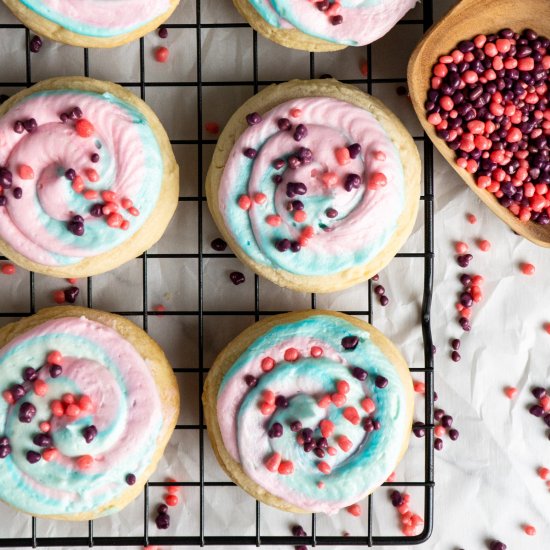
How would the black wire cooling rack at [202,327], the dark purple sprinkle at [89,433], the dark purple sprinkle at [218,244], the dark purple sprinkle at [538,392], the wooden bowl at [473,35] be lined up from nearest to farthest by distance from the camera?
the dark purple sprinkle at [89,433] → the wooden bowl at [473,35] → the black wire cooling rack at [202,327] → the dark purple sprinkle at [218,244] → the dark purple sprinkle at [538,392]

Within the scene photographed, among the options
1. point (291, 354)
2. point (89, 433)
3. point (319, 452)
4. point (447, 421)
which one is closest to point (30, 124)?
point (89, 433)

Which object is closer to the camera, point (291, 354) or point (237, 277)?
point (291, 354)

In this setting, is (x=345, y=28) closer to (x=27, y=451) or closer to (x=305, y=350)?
(x=305, y=350)

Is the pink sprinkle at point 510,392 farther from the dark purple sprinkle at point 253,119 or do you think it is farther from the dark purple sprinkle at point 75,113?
the dark purple sprinkle at point 75,113

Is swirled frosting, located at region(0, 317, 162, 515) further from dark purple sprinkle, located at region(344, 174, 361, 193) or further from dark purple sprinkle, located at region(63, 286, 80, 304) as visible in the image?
dark purple sprinkle, located at region(344, 174, 361, 193)

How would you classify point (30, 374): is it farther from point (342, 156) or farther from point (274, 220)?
point (342, 156)

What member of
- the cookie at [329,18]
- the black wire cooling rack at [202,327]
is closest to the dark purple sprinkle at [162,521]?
the black wire cooling rack at [202,327]

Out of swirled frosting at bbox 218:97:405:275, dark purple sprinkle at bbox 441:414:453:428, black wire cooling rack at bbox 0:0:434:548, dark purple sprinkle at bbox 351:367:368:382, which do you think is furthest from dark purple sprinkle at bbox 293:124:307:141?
dark purple sprinkle at bbox 441:414:453:428
